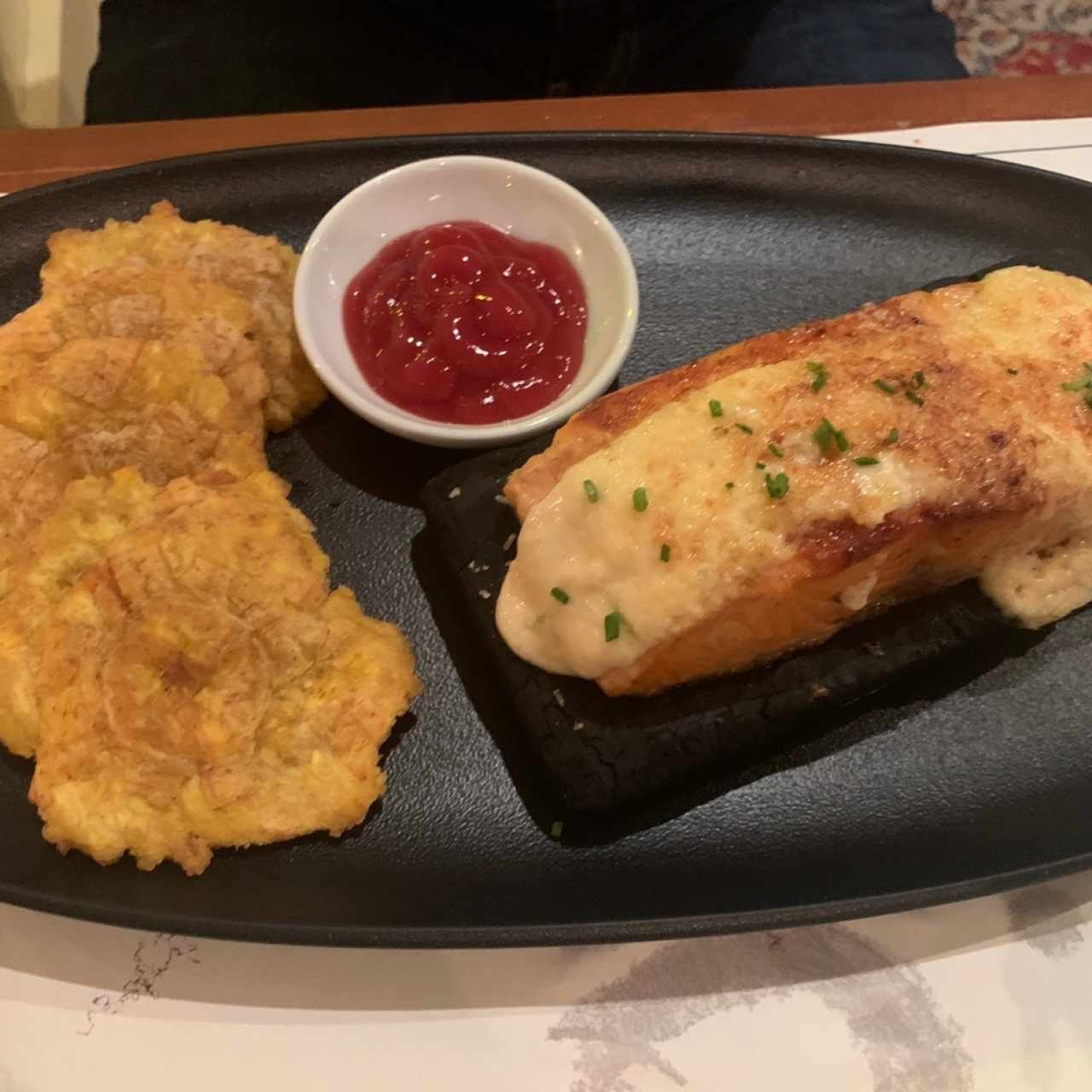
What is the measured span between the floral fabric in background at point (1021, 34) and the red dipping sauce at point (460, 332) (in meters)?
3.64

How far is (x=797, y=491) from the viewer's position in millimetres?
1805

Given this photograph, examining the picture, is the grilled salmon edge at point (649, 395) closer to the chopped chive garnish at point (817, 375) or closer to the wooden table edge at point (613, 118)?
the chopped chive garnish at point (817, 375)

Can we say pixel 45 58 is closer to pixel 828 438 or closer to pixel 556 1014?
pixel 828 438

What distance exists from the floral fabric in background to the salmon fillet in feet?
11.2

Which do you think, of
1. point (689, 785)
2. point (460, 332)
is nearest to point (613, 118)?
point (460, 332)

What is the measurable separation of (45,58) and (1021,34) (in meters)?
4.57

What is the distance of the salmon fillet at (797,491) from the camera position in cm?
179

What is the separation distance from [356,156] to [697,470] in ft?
5.19

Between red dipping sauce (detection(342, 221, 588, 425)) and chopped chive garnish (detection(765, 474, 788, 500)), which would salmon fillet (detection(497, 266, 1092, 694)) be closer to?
chopped chive garnish (detection(765, 474, 788, 500))

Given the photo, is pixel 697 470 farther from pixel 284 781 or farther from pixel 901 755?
pixel 284 781

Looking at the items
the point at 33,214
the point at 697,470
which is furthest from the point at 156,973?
the point at 33,214

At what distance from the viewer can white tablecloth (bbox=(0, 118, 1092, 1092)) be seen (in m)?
1.83

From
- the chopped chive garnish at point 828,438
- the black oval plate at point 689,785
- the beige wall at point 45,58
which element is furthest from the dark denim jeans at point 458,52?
the chopped chive garnish at point 828,438

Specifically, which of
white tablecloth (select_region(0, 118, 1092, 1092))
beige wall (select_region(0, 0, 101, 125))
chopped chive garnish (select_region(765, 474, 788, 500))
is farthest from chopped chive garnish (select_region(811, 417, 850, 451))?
beige wall (select_region(0, 0, 101, 125))
